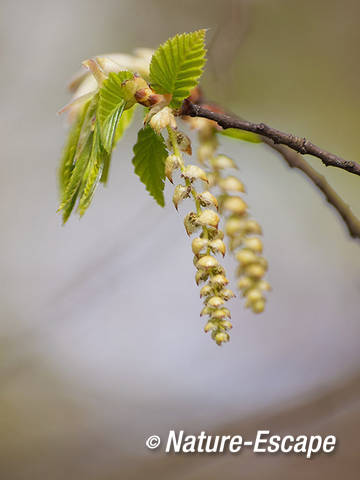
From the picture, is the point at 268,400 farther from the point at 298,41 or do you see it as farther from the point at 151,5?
the point at 151,5

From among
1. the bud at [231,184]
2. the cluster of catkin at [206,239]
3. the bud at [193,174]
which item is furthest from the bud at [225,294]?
the bud at [231,184]

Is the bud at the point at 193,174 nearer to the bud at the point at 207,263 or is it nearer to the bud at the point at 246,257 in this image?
the bud at the point at 207,263

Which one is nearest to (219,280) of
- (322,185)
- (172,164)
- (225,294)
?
(225,294)

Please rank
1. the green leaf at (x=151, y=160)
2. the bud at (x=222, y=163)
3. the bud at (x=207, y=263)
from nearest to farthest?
the bud at (x=207, y=263) → the green leaf at (x=151, y=160) → the bud at (x=222, y=163)

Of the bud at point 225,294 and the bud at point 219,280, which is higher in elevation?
the bud at point 219,280

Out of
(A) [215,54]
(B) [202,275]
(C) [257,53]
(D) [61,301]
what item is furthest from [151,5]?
(B) [202,275]

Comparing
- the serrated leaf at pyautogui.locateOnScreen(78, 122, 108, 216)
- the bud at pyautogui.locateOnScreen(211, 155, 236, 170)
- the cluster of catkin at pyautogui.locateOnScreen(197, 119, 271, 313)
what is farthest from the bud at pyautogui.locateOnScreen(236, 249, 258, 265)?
the serrated leaf at pyautogui.locateOnScreen(78, 122, 108, 216)
